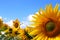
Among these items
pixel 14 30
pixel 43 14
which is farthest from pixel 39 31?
pixel 14 30

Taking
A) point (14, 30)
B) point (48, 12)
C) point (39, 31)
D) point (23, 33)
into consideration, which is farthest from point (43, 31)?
point (14, 30)

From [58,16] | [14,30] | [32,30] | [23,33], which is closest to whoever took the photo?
[58,16]

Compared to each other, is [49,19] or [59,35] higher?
[49,19]

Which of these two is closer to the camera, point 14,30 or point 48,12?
point 48,12

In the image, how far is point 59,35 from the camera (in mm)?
3633

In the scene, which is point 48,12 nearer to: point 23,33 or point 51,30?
point 51,30

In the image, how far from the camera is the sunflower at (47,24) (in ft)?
11.9

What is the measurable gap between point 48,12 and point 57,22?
26cm

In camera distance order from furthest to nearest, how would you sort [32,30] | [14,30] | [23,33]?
[14,30] < [23,33] < [32,30]

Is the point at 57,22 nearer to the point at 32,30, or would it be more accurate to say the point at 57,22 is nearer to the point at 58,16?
the point at 58,16

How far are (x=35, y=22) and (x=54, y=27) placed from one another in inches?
15.0

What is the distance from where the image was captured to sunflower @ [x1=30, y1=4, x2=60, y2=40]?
363 cm

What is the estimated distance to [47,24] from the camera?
3.79 meters

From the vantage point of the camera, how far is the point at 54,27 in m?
3.65
